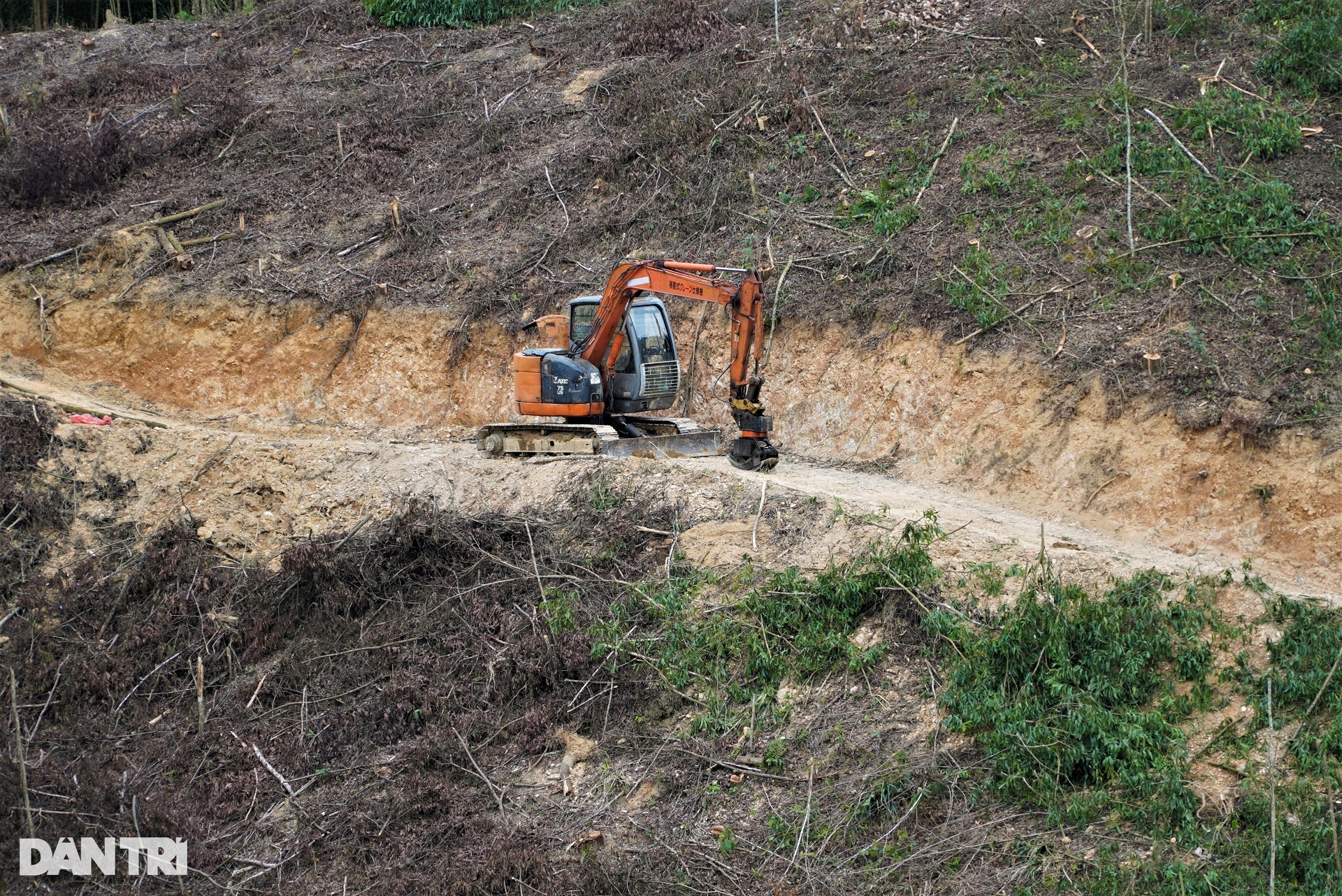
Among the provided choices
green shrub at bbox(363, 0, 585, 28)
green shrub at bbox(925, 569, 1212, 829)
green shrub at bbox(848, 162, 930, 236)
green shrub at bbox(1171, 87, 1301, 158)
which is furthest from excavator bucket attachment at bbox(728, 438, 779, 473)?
green shrub at bbox(363, 0, 585, 28)

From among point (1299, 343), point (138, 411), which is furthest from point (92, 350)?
point (1299, 343)

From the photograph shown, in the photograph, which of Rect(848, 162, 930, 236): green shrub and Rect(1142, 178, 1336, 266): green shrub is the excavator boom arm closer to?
Rect(848, 162, 930, 236): green shrub

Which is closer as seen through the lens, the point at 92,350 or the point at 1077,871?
the point at 1077,871

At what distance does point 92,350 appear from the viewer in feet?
59.4

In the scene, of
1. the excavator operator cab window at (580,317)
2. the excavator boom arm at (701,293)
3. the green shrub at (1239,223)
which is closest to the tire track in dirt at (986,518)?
the excavator boom arm at (701,293)

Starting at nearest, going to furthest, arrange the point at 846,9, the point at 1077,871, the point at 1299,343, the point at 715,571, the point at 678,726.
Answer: the point at 1077,871 < the point at 678,726 < the point at 715,571 < the point at 1299,343 < the point at 846,9

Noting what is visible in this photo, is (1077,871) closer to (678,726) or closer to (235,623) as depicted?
(678,726)

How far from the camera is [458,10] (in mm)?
25531

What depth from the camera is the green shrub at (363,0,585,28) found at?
2552cm

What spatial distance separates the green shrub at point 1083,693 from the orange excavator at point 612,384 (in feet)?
Answer: 15.0

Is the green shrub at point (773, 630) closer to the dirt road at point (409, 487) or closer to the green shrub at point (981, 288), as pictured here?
the dirt road at point (409, 487)

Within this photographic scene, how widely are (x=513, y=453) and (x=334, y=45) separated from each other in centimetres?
1469

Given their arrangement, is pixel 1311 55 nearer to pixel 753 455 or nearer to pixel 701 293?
pixel 701 293

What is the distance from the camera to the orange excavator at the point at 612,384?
13906 mm
